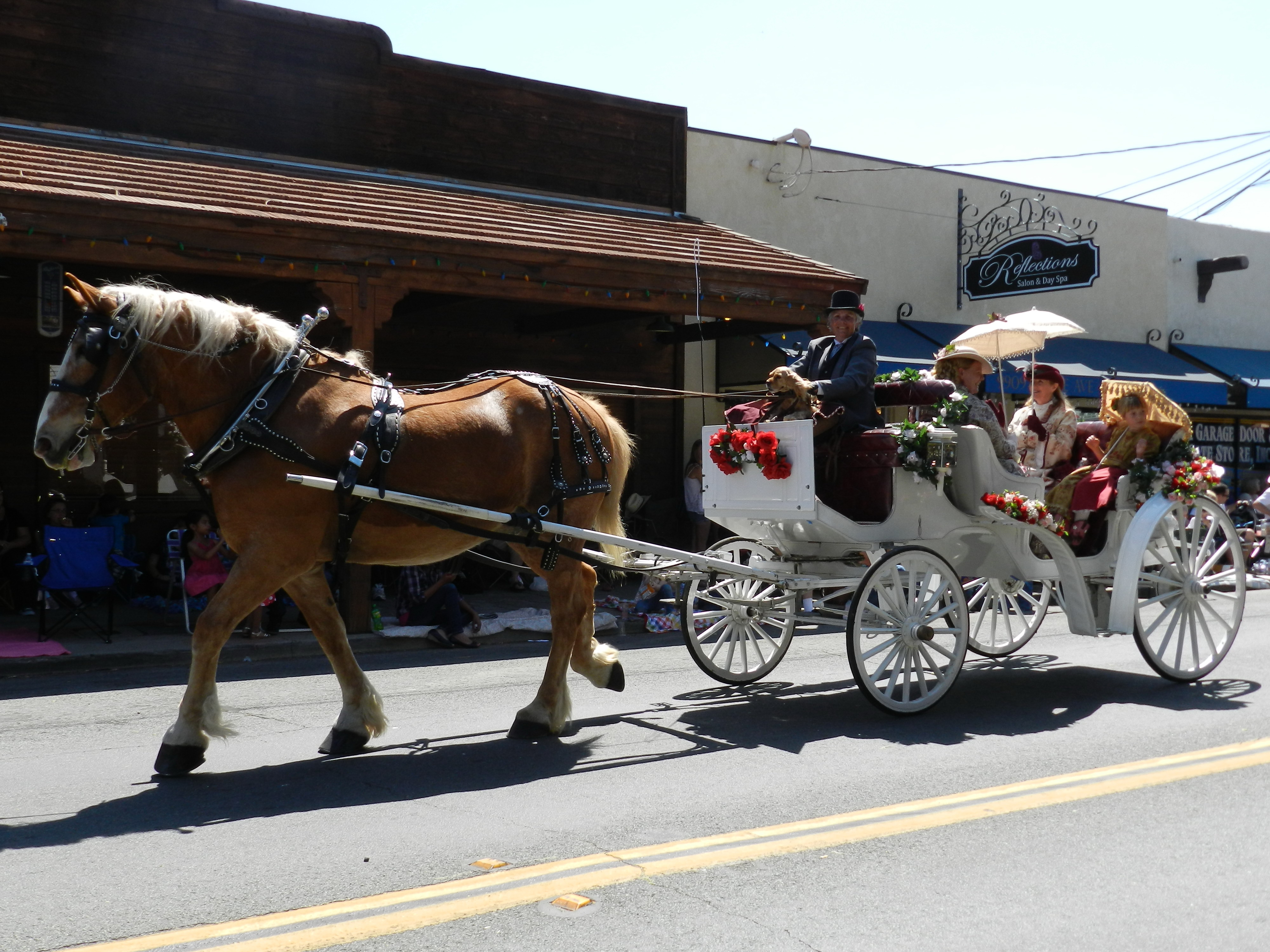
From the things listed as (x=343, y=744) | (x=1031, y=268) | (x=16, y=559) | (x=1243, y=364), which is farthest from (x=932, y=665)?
(x=1243, y=364)

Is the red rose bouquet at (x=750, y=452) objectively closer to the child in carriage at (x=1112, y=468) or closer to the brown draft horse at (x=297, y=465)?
the brown draft horse at (x=297, y=465)

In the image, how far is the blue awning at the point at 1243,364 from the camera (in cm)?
1948

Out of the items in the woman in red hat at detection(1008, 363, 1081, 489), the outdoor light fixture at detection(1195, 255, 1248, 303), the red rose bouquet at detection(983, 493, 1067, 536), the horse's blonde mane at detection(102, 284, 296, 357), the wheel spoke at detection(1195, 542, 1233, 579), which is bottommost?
the wheel spoke at detection(1195, 542, 1233, 579)

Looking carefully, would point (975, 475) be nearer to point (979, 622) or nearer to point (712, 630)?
point (979, 622)

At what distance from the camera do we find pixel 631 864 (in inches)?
166

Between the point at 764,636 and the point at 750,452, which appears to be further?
the point at 764,636

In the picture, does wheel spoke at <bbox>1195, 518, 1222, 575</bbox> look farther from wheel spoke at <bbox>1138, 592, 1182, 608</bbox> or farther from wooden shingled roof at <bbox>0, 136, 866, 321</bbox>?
wooden shingled roof at <bbox>0, 136, 866, 321</bbox>

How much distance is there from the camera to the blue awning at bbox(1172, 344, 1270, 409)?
19.5m

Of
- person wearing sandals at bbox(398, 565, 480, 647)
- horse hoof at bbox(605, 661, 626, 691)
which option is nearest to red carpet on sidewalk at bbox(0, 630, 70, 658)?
person wearing sandals at bbox(398, 565, 480, 647)

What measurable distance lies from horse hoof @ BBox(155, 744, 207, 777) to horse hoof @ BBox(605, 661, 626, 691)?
236cm

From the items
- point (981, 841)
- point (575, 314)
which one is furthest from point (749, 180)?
point (981, 841)

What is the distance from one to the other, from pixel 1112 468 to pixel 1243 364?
14.8 meters

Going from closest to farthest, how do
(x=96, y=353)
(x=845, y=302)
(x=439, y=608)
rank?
(x=96, y=353) < (x=845, y=302) < (x=439, y=608)

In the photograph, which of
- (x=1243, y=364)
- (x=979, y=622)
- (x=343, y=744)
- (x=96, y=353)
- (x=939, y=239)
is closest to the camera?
(x=96, y=353)
